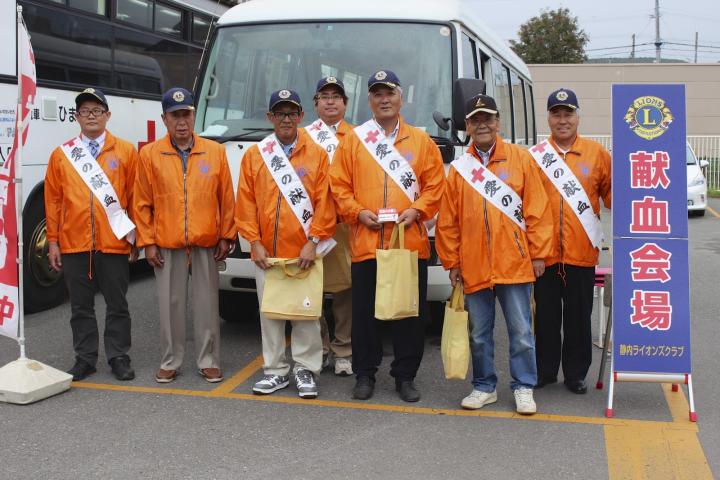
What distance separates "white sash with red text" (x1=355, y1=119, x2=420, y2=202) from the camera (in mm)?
4926

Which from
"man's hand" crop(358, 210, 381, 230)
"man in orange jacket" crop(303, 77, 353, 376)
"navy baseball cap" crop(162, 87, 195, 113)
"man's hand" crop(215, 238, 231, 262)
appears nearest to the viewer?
"man's hand" crop(358, 210, 381, 230)

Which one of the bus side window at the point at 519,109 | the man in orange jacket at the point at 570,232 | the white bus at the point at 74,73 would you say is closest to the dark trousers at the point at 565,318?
the man in orange jacket at the point at 570,232

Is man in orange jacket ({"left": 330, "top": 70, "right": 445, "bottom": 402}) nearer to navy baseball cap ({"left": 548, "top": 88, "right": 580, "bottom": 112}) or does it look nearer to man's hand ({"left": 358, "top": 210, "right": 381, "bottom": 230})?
man's hand ({"left": 358, "top": 210, "right": 381, "bottom": 230})

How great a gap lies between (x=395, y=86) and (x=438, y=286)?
1.69 m

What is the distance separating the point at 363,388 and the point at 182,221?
154 cm

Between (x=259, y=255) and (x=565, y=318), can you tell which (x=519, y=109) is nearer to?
(x=565, y=318)

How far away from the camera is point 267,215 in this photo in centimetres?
516

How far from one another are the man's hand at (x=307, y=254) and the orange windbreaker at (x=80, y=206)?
1239 millimetres

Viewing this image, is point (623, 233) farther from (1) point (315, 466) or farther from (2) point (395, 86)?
(1) point (315, 466)

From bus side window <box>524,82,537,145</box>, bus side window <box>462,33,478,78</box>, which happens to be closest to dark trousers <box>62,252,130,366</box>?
bus side window <box>462,33,478,78</box>

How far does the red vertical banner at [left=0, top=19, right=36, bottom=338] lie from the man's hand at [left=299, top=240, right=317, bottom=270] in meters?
1.82

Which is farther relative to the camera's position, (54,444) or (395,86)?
(395,86)

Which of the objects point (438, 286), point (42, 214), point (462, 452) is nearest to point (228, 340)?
point (438, 286)

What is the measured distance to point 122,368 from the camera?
5555 millimetres
